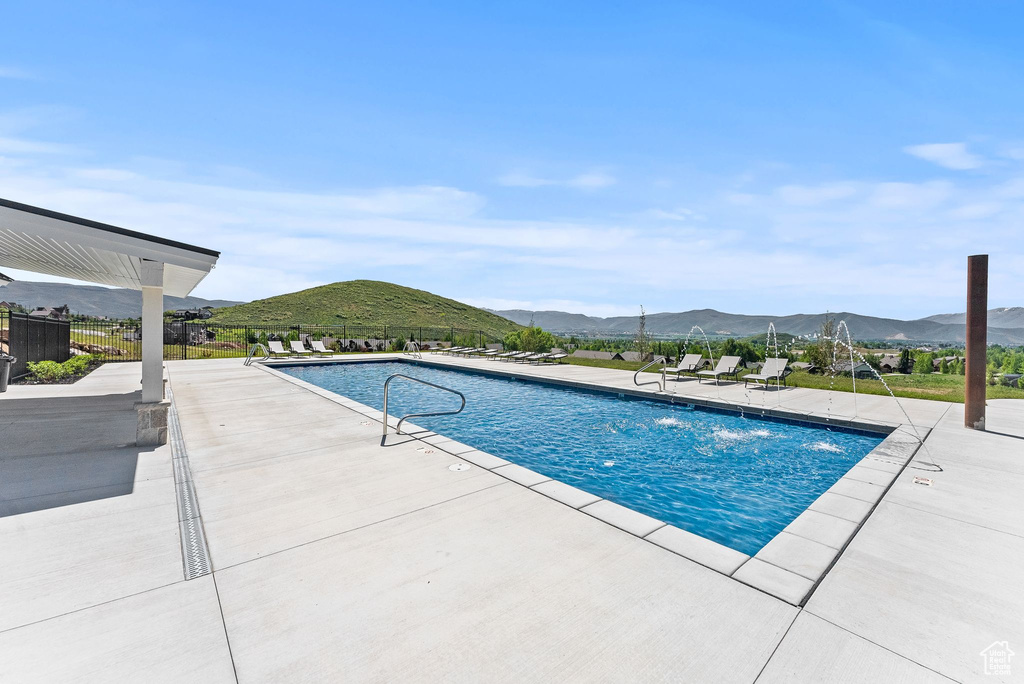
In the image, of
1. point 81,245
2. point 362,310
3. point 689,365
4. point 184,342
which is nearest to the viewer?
point 81,245

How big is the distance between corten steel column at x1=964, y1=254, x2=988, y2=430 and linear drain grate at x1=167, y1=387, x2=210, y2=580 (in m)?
8.95

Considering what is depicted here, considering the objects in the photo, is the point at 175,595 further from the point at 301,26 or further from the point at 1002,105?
the point at 1002,105

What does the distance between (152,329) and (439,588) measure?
517cm

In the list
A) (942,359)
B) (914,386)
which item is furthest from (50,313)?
(942,359)

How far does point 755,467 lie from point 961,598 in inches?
124

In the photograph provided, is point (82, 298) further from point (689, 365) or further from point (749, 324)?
point (749, 324)

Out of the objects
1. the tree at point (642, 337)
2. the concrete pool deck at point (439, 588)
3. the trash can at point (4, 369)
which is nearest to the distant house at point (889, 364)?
the tree at point (642, 337)

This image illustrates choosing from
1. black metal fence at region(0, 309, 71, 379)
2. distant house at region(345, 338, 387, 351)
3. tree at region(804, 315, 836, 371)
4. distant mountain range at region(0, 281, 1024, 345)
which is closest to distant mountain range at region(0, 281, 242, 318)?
distant mountain range at region(0, 281, 1024, 345)

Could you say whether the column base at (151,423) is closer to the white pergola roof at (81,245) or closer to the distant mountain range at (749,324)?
the white pergola roof at (81,245)

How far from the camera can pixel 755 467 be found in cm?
538

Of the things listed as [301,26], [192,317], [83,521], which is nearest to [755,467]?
[83,521]

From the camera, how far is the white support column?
511 centimetres

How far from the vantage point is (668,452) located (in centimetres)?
602

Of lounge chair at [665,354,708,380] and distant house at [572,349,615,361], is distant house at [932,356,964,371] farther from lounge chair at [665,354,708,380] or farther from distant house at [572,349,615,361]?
distant house at [572,349,615,361]
